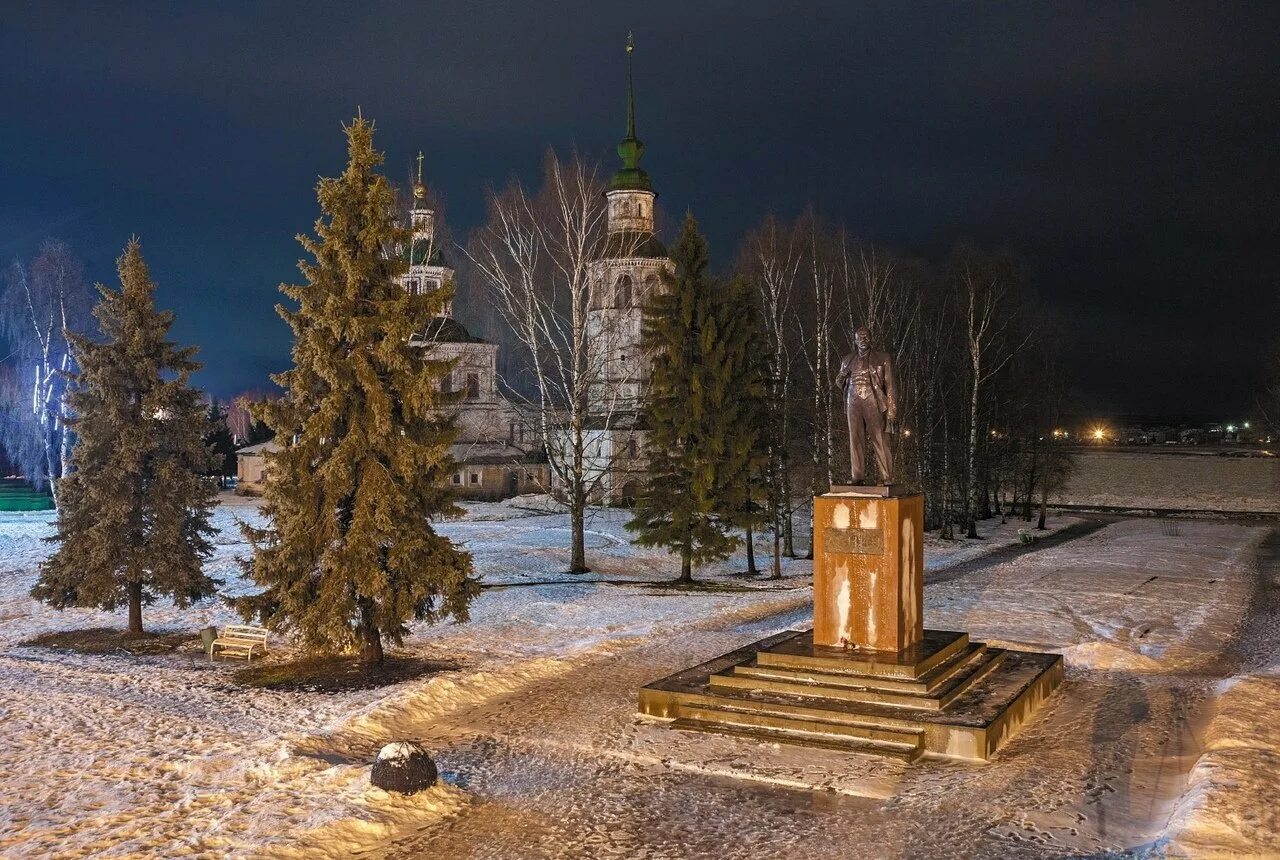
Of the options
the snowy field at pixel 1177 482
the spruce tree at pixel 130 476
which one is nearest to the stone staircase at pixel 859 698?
the spruce tree at pixel 130 476

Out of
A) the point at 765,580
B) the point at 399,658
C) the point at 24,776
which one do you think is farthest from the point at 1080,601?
the point at 24,776

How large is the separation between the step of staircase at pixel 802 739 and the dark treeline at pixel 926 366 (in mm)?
17648

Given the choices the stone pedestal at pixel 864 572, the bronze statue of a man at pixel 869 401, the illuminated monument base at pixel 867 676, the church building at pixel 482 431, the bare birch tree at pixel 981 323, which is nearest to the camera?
the illuminated monument base at pixel 867 676

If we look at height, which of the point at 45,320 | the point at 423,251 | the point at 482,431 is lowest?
the point at 482,431

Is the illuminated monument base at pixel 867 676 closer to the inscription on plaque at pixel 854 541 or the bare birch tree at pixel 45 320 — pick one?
the inscription on plaque at pixel 854 541

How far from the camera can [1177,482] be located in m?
57.4

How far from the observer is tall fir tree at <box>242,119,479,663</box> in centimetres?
1377

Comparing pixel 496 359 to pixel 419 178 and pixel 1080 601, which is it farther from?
pixel 1080 601

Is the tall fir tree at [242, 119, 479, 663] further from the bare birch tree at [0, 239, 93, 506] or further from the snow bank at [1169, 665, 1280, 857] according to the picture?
the bare birch tree at [0, 239, 93, 506]

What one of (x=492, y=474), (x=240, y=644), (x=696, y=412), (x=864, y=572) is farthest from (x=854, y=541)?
(x=492, y=474)

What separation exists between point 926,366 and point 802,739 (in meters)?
29.3

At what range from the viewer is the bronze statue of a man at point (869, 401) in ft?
41.2

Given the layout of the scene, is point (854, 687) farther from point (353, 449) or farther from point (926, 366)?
point (926, 366)

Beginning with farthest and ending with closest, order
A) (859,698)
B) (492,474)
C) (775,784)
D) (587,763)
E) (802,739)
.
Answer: (492,474) → (859,698) → (802,739) → (587,763) → (775,784)
